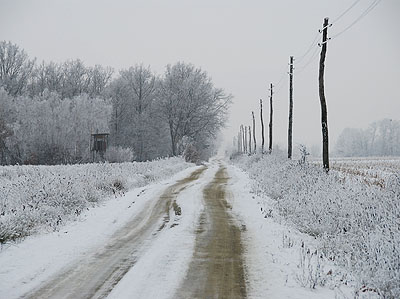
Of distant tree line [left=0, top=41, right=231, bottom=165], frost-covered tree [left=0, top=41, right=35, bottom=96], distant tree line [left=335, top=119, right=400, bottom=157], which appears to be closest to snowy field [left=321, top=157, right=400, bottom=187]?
distant tree line [left=0, top=41, right=231, bottom=165]

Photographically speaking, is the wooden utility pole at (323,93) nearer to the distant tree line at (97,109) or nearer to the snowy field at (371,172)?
the snowy field at (371,172)

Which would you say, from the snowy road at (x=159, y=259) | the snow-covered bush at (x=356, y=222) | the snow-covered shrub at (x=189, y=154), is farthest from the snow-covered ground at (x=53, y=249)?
the snow-covered shrub at (x=189, y=154)

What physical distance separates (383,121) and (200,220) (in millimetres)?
142899

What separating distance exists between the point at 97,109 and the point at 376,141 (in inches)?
4498

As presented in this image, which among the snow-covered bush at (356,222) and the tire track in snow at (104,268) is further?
the snow-covered bush at (356,222)

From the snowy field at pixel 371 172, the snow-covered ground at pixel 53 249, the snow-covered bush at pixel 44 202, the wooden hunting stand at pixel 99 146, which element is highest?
the wooden hunting stand at pixel 99 146

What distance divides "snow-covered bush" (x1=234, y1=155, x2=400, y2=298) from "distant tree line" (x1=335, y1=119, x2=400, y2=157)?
125 meters

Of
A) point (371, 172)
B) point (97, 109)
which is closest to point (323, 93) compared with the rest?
point (371, 172)

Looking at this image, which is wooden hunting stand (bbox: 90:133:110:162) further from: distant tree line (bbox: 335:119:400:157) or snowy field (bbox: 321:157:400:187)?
distant tree line (bbox: 335:119:400:157)

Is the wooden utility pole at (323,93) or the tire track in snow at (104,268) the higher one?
the wooden utility pole at (323,93)

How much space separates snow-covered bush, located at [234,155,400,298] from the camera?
504 cm

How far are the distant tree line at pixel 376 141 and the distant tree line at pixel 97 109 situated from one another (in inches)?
3449

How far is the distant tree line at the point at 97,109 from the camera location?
42.7 meters

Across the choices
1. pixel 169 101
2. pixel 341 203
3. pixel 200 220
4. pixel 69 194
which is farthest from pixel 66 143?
pixel 341 203
